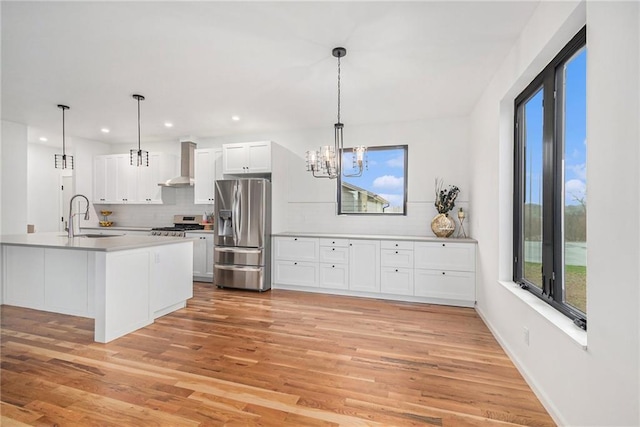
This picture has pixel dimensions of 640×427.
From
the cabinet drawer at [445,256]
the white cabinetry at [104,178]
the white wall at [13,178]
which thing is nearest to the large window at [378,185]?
the cabinet drawer at [445,256]

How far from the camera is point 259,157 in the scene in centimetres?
502

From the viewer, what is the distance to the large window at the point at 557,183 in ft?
5.95

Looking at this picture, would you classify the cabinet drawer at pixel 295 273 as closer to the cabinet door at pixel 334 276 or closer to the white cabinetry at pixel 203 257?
the cabinet door at pixel 334 276

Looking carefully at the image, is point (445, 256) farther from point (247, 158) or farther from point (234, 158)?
point (234, 158)

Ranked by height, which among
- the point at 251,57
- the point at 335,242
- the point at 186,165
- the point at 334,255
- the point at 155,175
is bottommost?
the point at 334,255

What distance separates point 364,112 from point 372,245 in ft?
6.42

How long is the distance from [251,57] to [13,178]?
16.6 feet

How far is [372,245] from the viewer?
438cm

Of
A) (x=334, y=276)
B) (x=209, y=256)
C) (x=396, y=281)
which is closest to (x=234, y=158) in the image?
(x=209, y=256)

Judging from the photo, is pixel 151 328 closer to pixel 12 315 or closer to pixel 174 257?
pixel 174 257

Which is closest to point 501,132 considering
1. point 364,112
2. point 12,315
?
point 364,112

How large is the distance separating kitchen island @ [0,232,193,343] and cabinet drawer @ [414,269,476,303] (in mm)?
3104

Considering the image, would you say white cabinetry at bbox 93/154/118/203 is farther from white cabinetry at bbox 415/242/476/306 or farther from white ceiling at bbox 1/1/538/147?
→ white cabinetry at bbox 415/242/476/306

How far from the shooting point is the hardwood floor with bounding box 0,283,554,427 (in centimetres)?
184
